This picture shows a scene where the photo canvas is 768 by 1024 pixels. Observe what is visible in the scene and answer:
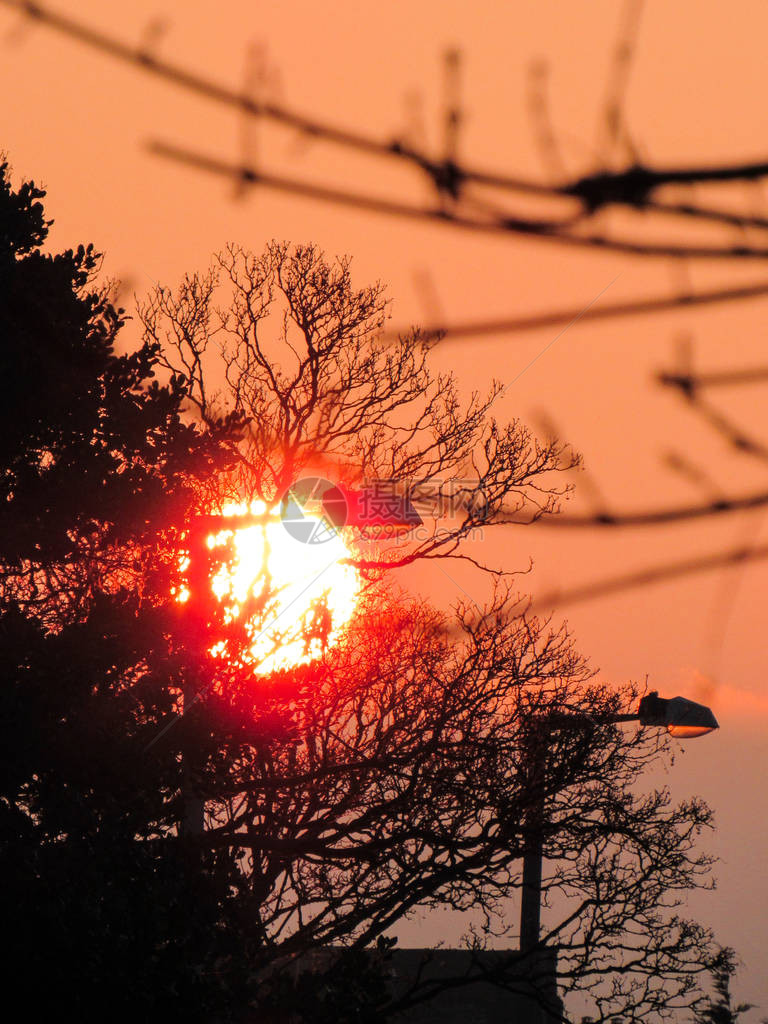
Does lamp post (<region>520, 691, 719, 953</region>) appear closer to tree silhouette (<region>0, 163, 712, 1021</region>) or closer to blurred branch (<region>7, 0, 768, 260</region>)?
tree silhouette (<region>0, 163, 712, 1021</region>)

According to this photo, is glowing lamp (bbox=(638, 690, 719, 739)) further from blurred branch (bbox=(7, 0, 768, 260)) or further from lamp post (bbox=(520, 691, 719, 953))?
blurred branch (bbox=(7, 0, 768, 260))

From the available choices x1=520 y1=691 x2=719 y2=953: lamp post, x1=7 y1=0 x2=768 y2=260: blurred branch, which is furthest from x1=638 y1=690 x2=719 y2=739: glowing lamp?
x1=7 y1=0 x2=768 y2=260: blurred branch

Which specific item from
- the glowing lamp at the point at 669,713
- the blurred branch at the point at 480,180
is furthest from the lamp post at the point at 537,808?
the blurred branch at the point at 480,180

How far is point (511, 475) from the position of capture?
55.6ft

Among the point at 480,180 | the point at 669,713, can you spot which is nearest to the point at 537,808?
the point at 669,713

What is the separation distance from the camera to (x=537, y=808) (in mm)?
14984

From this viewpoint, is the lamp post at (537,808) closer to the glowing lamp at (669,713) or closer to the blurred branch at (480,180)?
the glowing lamp at (669,713)

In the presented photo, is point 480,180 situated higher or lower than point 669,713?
lower

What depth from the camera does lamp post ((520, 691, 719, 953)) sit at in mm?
12188

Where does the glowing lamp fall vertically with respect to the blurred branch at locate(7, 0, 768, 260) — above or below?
above

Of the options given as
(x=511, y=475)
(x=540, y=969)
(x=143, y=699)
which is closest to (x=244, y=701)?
(x=143, y=699)

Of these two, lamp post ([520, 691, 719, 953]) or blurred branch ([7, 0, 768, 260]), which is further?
lamp post ([520, 691, 719, 953])

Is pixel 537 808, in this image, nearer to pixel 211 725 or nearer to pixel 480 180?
pixel 211 725

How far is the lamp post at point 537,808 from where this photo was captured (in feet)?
40.0
